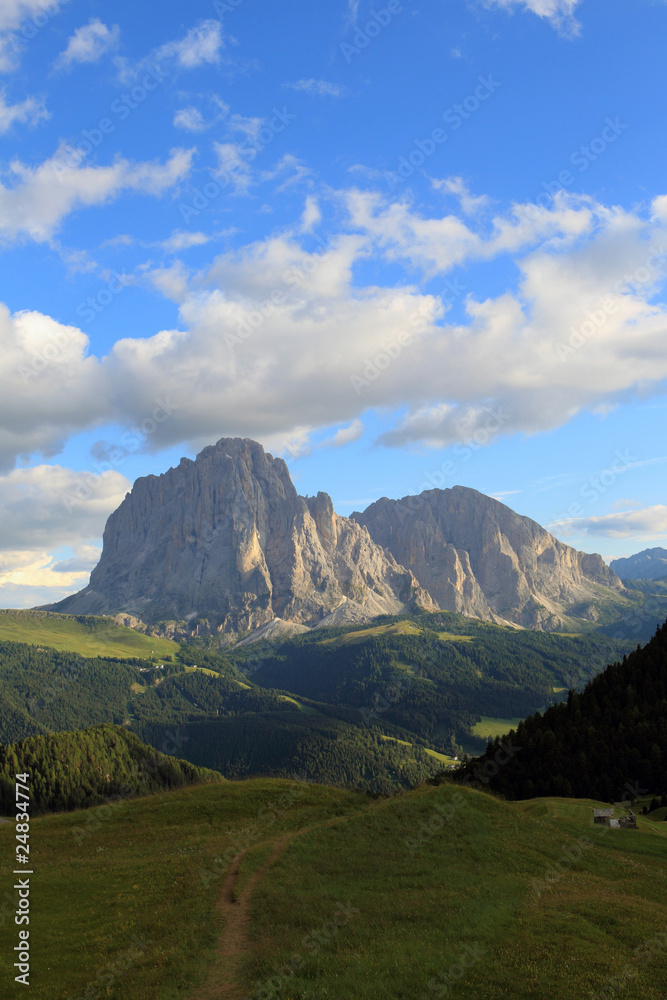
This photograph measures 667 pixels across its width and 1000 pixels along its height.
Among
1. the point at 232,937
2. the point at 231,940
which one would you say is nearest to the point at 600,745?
the point at 232,937

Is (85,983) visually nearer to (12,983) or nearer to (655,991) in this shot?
(12,983)

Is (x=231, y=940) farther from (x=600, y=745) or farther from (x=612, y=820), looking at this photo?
(x=600, y=745)

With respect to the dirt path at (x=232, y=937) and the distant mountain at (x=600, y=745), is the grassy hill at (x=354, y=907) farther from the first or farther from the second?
the distant mountain at (x=600, y=745)

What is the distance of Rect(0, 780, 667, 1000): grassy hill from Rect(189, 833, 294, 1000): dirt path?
0.10m

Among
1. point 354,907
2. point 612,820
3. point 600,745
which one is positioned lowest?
point 600,745

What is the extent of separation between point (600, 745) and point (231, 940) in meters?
59.8

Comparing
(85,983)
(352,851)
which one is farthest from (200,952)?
(352,851)

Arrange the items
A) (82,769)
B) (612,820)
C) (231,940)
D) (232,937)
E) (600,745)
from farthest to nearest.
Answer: (82,769), (600,745), (612,820), (232,937), (231,940)

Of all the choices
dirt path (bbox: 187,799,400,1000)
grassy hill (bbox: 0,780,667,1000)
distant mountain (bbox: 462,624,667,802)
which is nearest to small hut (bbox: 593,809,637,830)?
grassy hill (bbox: 0,780,667,1000)

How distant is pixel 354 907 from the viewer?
94.3 ft

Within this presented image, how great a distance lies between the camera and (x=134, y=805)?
55594mm

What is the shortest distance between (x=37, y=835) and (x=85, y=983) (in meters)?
30.7

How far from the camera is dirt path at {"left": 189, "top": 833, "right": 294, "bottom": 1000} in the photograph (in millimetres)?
21984

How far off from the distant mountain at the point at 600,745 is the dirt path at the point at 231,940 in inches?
1793
